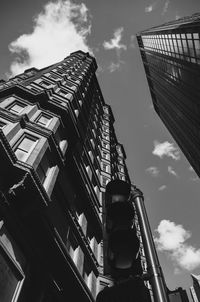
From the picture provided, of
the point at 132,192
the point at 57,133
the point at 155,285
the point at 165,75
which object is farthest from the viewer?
the point at 165,75

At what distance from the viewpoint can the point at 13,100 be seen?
17.0 metres

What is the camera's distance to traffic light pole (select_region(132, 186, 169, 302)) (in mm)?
1893

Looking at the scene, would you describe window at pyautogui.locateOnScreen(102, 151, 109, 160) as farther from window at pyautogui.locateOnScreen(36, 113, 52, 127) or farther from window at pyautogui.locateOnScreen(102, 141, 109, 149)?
window at pyautogui.locateOnScreen(36, 113, 52, 127)

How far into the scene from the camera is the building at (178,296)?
207cm

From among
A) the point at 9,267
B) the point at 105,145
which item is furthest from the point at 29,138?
the point at 105,145

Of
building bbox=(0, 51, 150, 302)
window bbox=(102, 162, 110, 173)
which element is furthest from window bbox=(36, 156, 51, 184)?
window bbox=(102, 162, 110, 173)

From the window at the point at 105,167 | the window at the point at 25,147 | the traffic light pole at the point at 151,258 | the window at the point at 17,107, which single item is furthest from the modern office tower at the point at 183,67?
the traffic light pole at the point at 151,258

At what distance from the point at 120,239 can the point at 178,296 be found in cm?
71

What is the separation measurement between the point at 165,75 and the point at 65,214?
189 ft

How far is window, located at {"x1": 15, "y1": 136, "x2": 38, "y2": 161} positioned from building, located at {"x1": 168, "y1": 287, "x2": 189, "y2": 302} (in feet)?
33.1

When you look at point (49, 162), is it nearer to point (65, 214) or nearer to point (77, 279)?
point (65, 214)

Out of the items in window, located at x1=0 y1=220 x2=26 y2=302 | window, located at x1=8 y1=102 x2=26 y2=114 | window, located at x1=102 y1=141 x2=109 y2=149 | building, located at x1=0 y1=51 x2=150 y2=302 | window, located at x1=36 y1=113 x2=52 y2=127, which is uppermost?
window, located at x1=102 y1=141 x2=109 y2=149

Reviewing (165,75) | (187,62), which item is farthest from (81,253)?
(165,75)

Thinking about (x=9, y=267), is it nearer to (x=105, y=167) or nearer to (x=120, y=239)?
(x=120, y=239)
